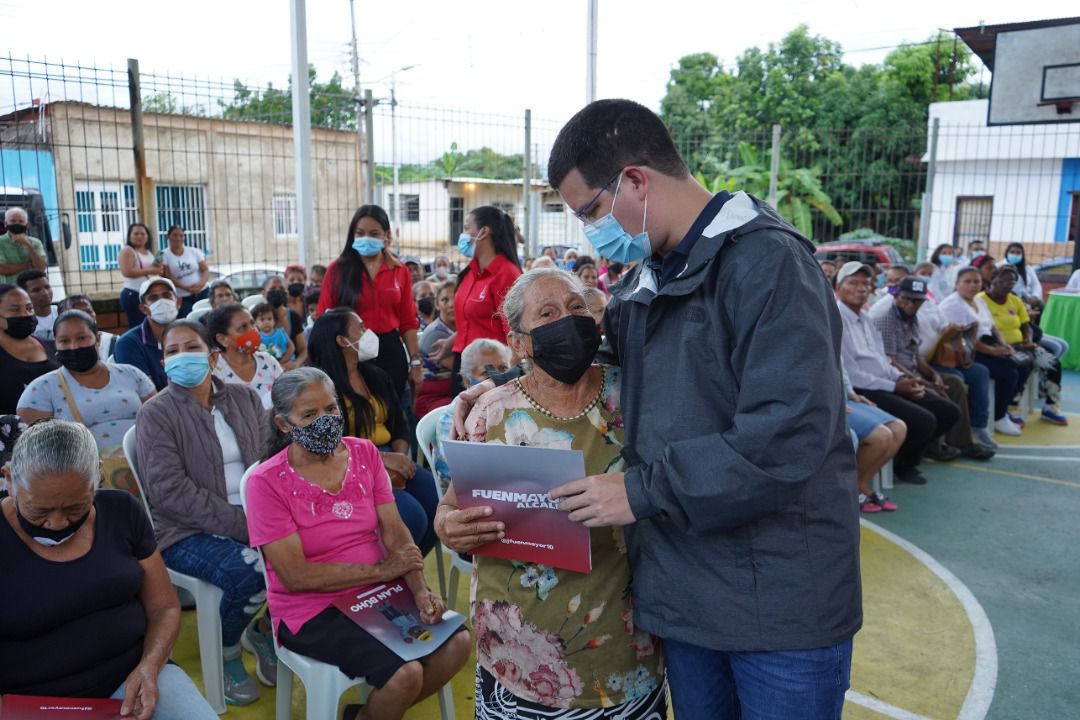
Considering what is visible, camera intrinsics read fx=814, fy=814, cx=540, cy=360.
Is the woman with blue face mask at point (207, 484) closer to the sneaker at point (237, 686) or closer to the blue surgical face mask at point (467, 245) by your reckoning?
the sneaker at point (237, 686)

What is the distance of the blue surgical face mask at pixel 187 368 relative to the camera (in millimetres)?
3541

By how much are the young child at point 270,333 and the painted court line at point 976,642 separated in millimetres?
4389

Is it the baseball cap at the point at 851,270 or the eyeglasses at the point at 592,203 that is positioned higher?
the eyeglasses at the point at 592,203

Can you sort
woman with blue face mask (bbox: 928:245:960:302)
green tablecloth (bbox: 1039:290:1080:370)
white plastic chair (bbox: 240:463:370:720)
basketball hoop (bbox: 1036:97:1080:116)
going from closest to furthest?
1. white plastic chair (bbox: 240:463:370:720)
2. green tablecloth (bbox: 1039:290:1080:370)
3. basketball hoop (bbox: 1036:97:1080:116)
4. woman with blue face mask (bbox: 928:245:960:302)

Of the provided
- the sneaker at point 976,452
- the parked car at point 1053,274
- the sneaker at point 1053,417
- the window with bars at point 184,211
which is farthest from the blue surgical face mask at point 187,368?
the parked car at point 1053,274

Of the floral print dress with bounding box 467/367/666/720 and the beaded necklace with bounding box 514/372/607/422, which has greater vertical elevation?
the beaded necklace with bounding box 514/372/607/422

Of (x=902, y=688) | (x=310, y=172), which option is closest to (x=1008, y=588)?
(x=902, y=688)

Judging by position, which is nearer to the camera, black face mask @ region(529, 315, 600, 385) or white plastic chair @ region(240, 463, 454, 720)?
black face mask @ region(529, 315, 600, 385)

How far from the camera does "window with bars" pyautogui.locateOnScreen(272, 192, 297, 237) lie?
9.48m

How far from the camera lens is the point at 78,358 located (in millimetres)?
4051

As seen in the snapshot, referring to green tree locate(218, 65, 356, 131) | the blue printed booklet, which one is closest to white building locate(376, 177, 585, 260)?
green tree locate(218, 65, 356, 131)

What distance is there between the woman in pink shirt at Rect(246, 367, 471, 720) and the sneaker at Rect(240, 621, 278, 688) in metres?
0.69

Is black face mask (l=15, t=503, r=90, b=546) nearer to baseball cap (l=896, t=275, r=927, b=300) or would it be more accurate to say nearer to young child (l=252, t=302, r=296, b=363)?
young child (l=252, t=302, r=296, b=363)

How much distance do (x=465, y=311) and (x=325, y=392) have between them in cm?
207
